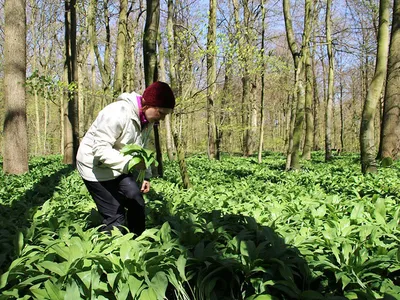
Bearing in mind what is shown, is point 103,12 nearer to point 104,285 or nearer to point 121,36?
point 121,36

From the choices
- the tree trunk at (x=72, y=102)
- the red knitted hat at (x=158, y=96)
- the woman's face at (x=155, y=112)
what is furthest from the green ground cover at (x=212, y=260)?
the tree trunk at (x=72, y=102)

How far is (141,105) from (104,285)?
63.5 inches

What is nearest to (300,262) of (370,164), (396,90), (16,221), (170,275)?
(170,275)

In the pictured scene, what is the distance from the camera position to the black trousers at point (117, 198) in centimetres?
318

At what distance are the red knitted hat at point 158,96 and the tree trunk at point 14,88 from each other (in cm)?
786

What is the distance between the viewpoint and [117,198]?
3262 millimetres

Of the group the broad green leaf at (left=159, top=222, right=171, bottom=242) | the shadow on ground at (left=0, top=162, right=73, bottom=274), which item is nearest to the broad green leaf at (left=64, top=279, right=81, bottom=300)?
the shadow on ground at (left=0, top=162, right=73, bottom=274)

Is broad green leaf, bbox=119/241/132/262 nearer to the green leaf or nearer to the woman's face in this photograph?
the green leaf

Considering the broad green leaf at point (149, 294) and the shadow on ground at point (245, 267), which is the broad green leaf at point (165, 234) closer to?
the shadow on ground at point (245, 267)

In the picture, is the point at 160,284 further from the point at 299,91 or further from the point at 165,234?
the point at 299,91

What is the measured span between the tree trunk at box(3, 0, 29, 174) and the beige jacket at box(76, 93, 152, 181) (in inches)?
293

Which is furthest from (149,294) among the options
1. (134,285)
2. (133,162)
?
(133,162)

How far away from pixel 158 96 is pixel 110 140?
1.88 ft

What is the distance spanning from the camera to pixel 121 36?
12445 mm
